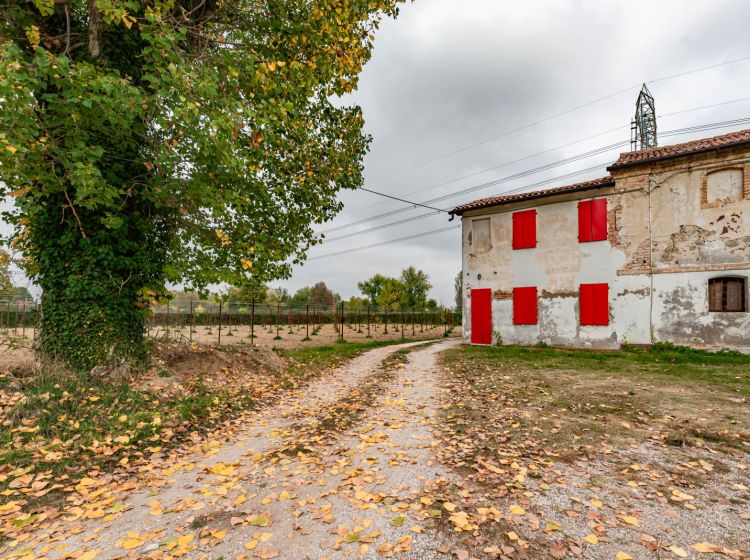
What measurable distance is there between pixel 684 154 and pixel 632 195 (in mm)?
1910

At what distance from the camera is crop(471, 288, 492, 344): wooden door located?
16.6m

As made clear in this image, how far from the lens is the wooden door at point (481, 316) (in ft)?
54.5

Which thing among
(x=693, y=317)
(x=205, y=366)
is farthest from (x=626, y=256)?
(x=205, y=366)

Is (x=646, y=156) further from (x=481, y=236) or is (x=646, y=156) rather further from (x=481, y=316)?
(x=481, y=316)

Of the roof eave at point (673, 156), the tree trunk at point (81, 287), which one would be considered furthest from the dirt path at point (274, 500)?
the roof eave at point (673, 156)

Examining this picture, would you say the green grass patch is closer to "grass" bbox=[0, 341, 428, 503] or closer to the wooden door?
"grass" bbox=[0, 341, 428, 503]

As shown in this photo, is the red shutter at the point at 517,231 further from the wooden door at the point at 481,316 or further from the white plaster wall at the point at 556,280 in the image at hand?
the wooden door at the point at 481,316

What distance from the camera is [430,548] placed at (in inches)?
109

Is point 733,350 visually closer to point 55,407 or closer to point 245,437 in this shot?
point 245,437

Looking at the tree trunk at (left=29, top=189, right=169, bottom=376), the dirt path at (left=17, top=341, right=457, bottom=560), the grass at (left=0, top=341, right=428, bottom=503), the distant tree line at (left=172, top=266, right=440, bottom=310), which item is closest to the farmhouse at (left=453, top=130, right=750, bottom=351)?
the dirt path at (left=17, top=341, right=457, bottom=560)

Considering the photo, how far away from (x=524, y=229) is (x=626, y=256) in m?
3.95

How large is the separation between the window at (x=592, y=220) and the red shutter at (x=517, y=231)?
227cm

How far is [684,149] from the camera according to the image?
13008mm

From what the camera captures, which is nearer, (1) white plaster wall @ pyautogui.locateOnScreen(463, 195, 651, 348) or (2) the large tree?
(2) the large tree
